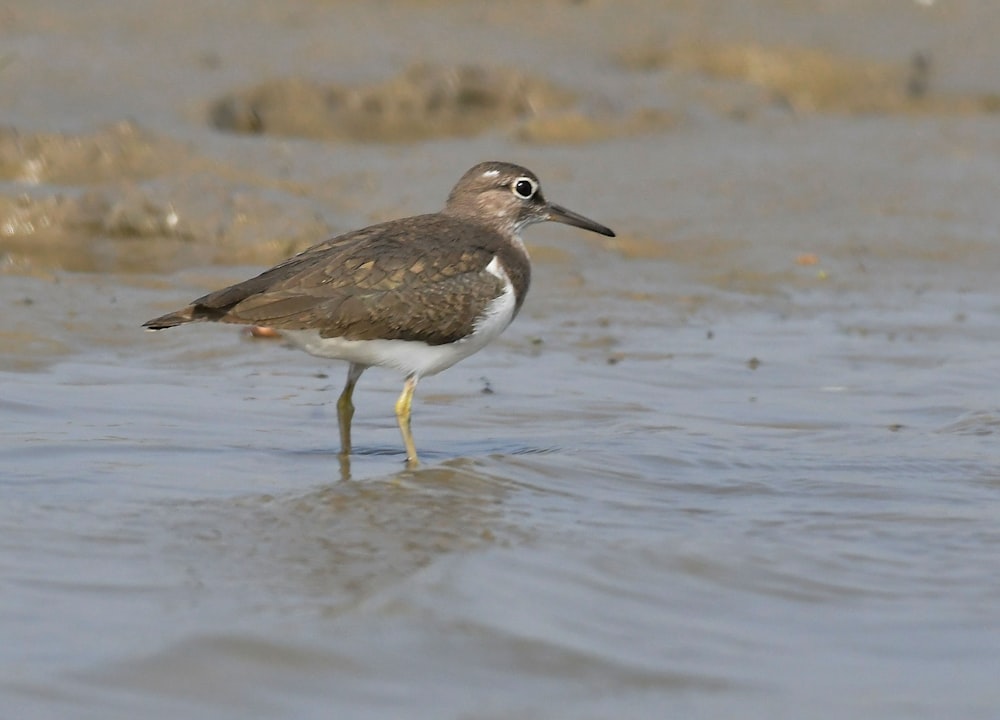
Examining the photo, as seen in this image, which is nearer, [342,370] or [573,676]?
[573,676]

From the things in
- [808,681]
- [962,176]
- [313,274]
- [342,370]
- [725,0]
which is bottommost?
[808,681]

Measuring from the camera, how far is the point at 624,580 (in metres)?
6.85


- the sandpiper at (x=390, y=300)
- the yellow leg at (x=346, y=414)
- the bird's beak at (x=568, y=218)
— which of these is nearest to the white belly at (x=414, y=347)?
the sandpiper at (x=390, y=300)

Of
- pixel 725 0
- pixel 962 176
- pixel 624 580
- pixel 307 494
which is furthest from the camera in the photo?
pixel 725 0

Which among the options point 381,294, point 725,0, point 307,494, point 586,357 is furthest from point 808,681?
point 725,0

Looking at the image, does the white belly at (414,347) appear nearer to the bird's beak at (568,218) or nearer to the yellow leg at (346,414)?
the yellow leg at (346,414)

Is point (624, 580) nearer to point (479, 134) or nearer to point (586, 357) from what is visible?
point (586, 357)

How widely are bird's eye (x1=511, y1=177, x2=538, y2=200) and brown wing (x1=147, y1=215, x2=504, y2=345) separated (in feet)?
3.05

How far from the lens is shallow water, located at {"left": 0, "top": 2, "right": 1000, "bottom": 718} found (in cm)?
591

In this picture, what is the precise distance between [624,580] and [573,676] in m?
1.11

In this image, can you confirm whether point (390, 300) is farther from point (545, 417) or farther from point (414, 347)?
point (545, 417)

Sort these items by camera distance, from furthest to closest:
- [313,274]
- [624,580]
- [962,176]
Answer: [962,176], [313,274], [624,580]

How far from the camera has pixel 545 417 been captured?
981cm

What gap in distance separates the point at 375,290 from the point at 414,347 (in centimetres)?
43
